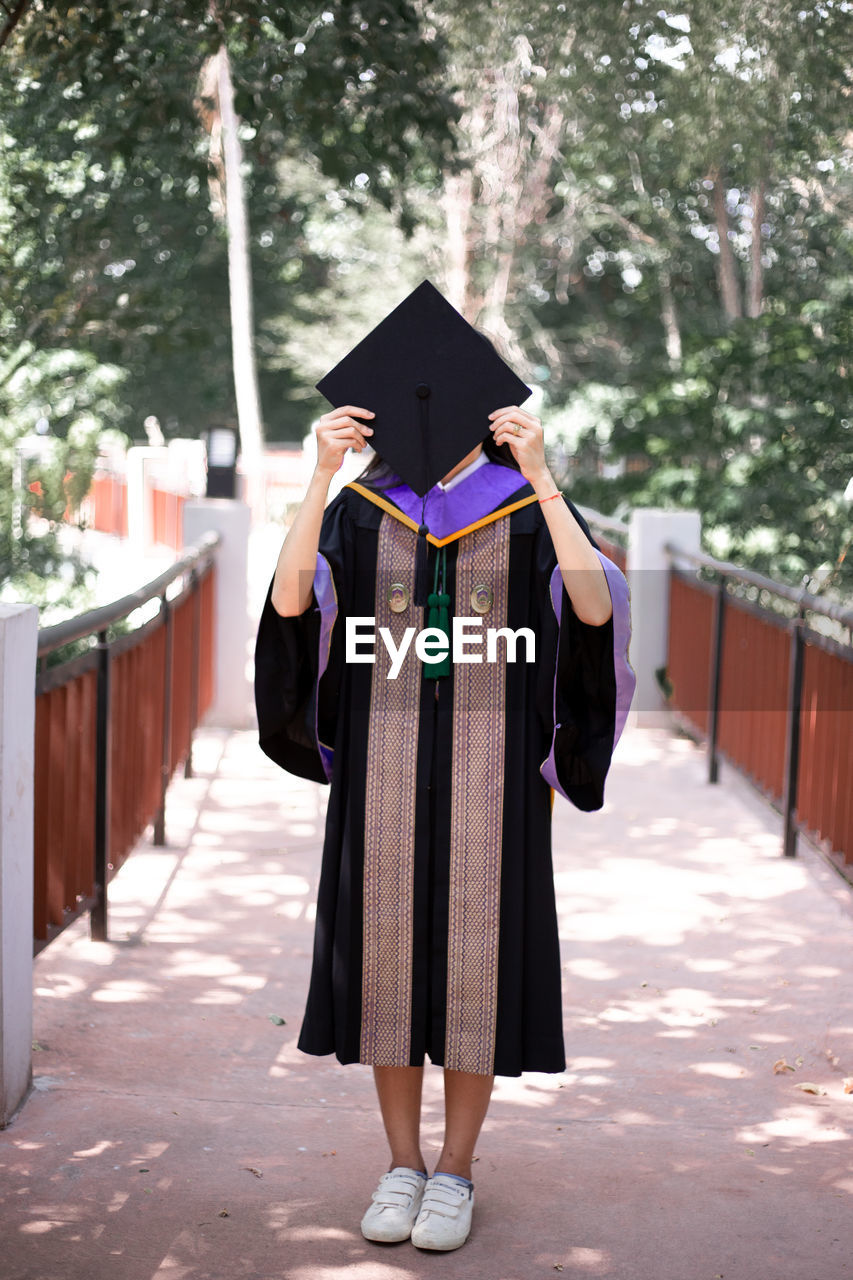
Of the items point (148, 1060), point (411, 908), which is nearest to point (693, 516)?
point (148, 1060)

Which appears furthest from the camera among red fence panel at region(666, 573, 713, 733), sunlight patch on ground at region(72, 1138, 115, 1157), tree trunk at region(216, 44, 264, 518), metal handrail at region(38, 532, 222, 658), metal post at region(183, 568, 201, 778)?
tree trunk at region(216, 44, 264, 518)

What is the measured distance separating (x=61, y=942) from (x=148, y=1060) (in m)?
1.13

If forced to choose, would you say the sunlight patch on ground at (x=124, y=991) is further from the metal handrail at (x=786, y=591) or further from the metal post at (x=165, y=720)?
the metal handrail at (x=786, y=591)

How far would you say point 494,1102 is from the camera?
385cm

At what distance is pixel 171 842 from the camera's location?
650 cm

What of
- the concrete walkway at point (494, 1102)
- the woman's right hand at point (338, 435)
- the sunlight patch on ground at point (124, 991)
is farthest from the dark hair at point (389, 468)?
the sunlight patch on ground at point (124, 991)

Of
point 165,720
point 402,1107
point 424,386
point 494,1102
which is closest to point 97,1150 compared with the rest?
point 402,1107

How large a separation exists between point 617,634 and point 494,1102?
1576 mm

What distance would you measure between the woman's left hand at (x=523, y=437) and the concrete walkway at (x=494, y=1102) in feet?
5.17

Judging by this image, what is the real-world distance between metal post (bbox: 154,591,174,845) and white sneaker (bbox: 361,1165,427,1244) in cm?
328

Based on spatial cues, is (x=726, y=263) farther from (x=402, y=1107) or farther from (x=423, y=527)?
(x=402, y=1107)

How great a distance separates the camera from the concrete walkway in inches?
117

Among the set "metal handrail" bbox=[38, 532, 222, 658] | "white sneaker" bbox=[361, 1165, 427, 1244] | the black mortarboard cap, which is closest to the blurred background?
"metal handrail" bbox=[38, 532, 222, 658]

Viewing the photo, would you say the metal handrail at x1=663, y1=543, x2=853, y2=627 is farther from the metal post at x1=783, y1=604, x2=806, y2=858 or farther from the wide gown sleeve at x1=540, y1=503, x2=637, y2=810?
the wide gown sleeve at x1=540, y1=503, x2=637, y2=810
